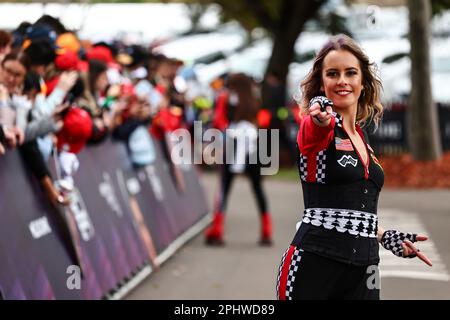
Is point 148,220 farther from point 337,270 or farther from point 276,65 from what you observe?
point 276,65

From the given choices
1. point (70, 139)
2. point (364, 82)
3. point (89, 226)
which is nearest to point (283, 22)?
point (89, 226)

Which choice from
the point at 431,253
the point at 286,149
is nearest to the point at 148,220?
the point at 431,253

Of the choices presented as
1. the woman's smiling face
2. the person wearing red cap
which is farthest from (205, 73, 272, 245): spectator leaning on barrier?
the woman's smiling face

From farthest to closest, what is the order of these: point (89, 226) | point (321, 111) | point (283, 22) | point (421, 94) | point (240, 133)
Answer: point (283, 22) → point (421, 94) → point (240, 133) → point (89, 226) → point (321, 111)

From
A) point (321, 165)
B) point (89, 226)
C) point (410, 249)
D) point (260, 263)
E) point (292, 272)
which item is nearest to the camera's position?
point (321, 165)

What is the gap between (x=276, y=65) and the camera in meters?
25.1

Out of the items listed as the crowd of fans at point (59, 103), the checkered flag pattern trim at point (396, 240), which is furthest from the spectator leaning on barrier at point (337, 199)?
the crowd of fans at point (59, 103)

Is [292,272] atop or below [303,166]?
below

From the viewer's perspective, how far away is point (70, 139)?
7410 millimetres

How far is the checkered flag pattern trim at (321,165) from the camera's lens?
420 centimetres

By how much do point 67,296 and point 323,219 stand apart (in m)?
3.05

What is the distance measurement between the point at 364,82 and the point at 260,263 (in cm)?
598

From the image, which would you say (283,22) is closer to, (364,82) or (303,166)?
(364,82)

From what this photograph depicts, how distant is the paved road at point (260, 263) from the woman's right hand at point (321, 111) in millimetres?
4285
